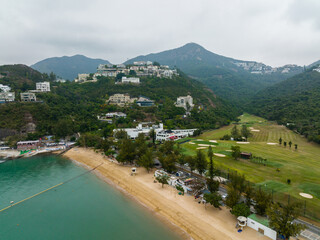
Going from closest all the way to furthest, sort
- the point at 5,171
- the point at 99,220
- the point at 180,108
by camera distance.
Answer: the point at 99,220 < the point at 5,171 < the point at 180,108

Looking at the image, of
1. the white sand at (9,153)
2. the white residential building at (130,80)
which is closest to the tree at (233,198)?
the white sand at (9,153)

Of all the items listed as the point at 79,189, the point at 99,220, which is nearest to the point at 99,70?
the point at 79,189

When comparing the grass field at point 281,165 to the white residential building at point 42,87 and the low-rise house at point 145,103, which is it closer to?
the low-rise house at point 145,103

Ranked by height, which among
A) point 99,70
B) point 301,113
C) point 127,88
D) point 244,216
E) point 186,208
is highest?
point 99,70

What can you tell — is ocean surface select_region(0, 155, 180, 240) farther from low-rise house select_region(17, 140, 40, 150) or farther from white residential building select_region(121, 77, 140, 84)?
white residential building select_region(121, 77, 140, 84)

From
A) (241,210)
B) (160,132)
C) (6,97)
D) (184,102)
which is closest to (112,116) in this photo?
(160,132)

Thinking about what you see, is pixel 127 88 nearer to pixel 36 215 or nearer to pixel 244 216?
pixel 36 215

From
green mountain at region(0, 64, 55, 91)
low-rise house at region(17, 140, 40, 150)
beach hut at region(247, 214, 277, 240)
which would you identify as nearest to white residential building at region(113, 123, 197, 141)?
low-rise house at region(17, 140, 40, 150)
